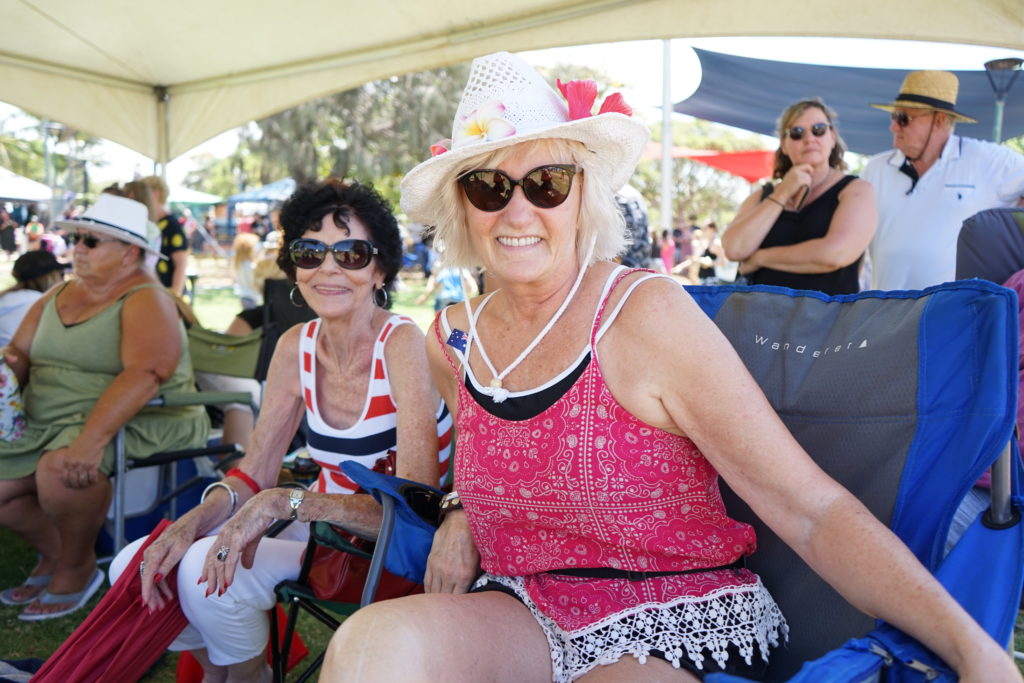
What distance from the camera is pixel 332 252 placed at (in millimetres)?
2439

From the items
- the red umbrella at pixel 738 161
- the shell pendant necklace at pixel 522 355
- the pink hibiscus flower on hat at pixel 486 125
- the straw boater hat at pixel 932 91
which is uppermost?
the red umbrella at pixel 738 161

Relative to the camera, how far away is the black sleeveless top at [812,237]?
3445mm

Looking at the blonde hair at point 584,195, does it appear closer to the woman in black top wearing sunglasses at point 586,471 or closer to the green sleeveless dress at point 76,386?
the woman in black top wearing sunglasses at point 586,471

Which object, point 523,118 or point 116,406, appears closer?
point 523,118

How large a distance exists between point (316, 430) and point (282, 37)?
11.3 ft

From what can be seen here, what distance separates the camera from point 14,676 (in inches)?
90.3

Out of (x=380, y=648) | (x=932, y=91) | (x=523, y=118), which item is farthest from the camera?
(x=932, y=91)

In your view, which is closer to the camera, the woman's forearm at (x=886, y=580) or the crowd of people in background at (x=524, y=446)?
the woman's forearm at (x=886, y=580)

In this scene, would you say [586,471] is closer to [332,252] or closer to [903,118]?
[332,252]

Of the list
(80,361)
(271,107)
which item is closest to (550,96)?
(80,361)

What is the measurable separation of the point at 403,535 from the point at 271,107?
14.7ft

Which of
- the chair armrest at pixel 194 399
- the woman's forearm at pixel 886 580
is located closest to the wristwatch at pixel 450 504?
the woman's forearm at pixel 886 580

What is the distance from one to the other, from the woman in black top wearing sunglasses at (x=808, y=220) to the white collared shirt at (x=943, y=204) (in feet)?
1.35

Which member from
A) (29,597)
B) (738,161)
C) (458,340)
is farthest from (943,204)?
(738,161)
